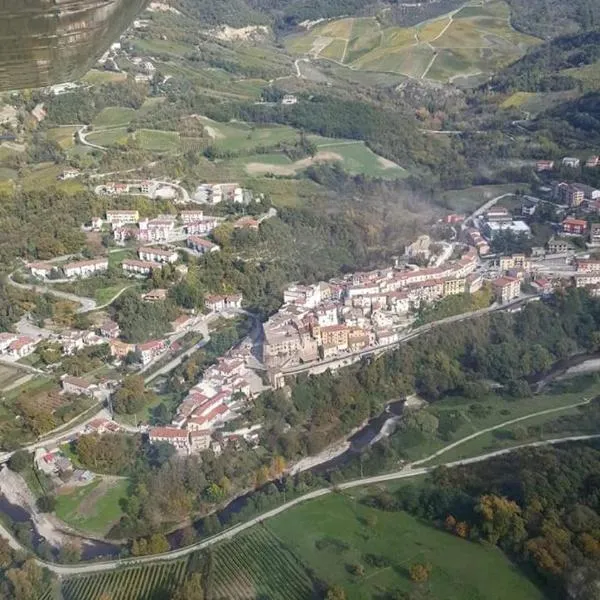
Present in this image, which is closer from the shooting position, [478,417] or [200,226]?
[478,417]

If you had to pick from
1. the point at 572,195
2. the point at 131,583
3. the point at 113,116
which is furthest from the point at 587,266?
the point at 113,116

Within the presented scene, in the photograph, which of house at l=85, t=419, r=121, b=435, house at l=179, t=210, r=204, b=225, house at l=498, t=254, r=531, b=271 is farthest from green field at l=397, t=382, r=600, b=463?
house at l=179, t=210, r=204, b=225

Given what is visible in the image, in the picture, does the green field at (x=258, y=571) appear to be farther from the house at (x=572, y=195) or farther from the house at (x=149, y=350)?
the house at (x=572, y=195)

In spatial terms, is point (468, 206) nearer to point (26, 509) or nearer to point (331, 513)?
point (331, 513)

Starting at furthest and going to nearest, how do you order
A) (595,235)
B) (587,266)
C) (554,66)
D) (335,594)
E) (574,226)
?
(554,66)
(574,226)
(595,235)
(587,266)
(335,594)

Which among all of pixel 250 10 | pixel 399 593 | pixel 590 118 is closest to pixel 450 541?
pixel 399 593

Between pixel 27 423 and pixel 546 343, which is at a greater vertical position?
pixel 27 423

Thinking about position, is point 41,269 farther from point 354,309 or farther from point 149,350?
point 354,309
